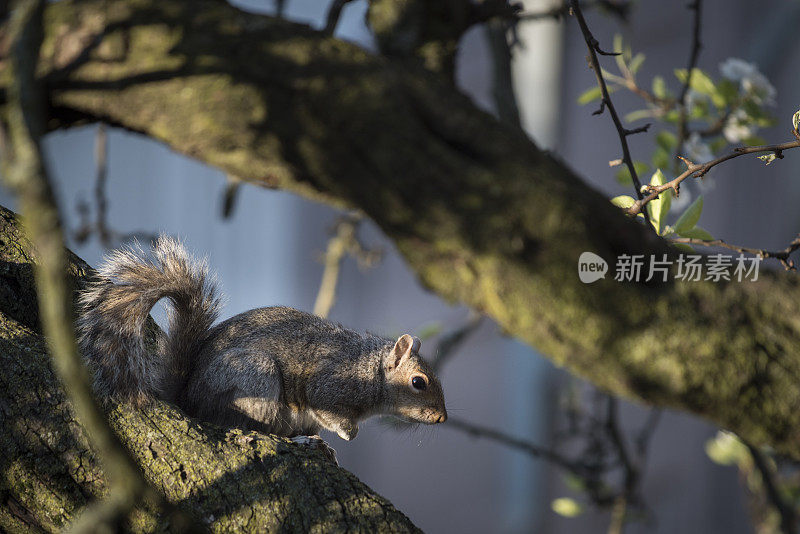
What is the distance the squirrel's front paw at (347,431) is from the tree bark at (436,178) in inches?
37.8

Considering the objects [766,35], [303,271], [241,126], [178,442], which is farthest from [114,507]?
[303,271]

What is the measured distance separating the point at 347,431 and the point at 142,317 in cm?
60

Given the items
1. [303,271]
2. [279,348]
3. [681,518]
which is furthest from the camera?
[303,271]

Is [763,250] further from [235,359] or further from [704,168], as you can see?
[235,359]

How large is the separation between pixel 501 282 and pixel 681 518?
169 inches

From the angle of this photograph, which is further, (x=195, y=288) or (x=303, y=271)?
(x=303, y=271)

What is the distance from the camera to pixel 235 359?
1283 millimetres

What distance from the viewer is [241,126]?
1.95 feet

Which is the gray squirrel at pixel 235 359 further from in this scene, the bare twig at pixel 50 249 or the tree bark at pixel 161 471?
the bare twig at pixel 50 249

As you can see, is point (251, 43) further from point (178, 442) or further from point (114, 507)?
point (178, 442)

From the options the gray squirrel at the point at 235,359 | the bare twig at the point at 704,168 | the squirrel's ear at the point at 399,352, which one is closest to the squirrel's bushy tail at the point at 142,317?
the gray squirrel at the point at 235,359

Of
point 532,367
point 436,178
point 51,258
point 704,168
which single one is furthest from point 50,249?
point 532,367

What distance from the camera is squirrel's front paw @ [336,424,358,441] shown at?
4.90 ft

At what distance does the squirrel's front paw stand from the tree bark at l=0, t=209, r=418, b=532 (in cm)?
55
